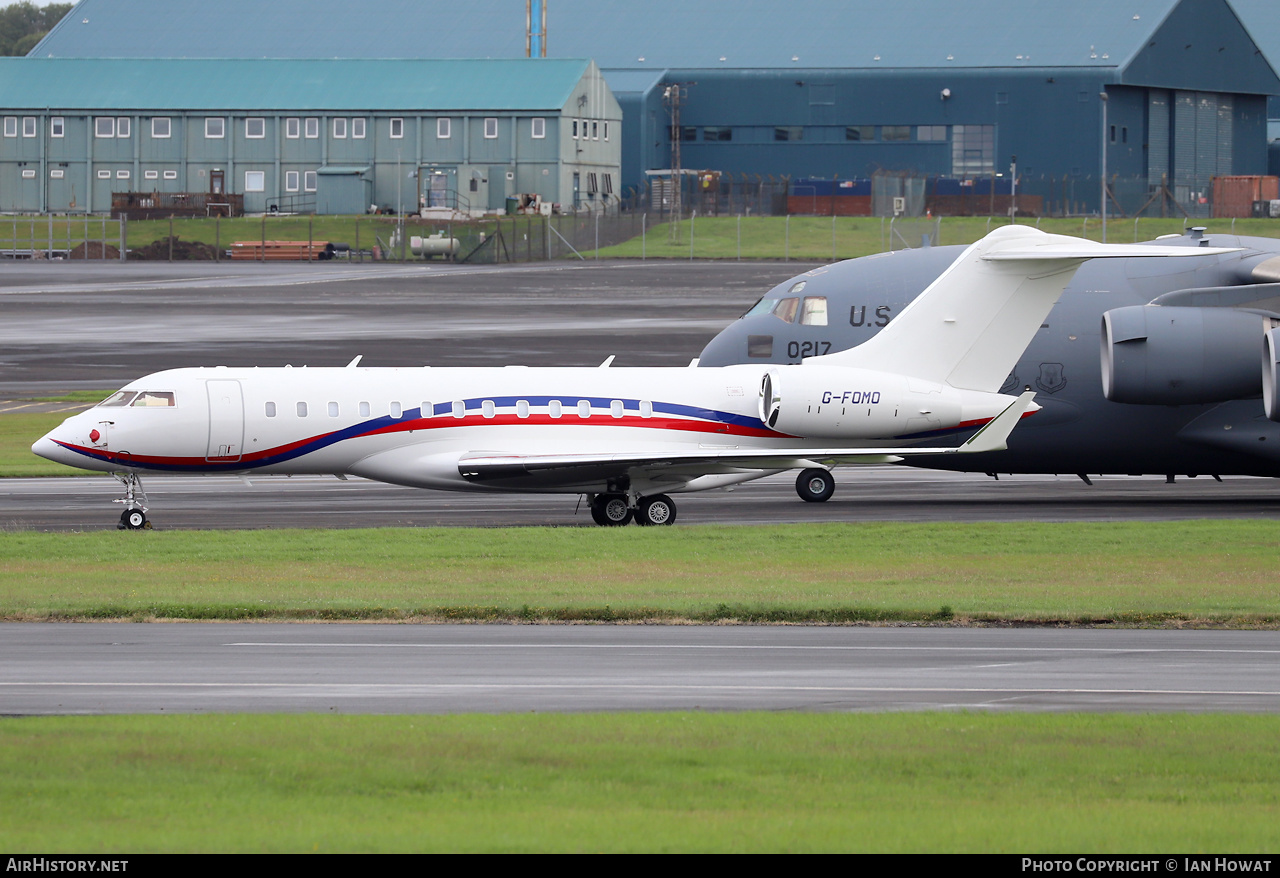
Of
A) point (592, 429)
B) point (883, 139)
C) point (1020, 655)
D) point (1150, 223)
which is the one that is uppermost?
point (883, 139)

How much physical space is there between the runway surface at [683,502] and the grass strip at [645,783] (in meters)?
Result: 16.9

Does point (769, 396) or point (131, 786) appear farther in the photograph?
point (769, 396)

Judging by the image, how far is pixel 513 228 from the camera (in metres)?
112

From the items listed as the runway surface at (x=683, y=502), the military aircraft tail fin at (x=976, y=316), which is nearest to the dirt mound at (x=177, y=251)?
the runway surface at (x=683, y=502)

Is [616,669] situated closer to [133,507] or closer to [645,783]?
[645,783]

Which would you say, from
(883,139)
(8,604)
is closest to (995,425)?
(8,604)

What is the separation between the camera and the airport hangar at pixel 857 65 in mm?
121312

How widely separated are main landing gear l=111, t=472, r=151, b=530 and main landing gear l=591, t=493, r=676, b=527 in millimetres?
8135

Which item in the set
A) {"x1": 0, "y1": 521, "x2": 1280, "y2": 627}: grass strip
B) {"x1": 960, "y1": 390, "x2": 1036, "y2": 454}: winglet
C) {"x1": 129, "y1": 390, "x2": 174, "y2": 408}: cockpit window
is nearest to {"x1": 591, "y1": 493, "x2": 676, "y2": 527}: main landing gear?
{"x1": 0, "y1": 521, "x2": 1280, "y2": 627}: grass strip

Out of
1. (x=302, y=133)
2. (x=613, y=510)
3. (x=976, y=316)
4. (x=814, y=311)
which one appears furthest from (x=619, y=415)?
(x=302, y=133)

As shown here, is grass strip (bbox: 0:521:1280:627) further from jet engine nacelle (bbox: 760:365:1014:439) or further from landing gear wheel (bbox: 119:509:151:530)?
jet engine nacelle (bbox: 760:365:1014:439)

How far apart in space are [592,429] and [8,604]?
11.8m

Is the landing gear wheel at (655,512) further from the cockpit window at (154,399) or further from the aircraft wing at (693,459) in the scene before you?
the cockpit window at (154,399)
